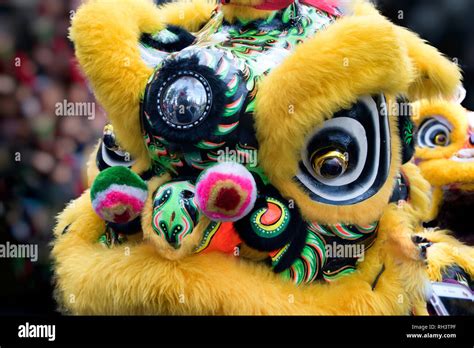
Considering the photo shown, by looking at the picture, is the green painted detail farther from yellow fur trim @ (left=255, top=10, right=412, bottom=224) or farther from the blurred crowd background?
the blurred crowd background

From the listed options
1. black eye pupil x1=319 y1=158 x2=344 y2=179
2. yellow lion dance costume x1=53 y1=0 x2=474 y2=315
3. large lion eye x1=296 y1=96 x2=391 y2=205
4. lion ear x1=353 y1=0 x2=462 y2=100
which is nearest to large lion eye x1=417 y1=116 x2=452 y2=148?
lion ear x1=353 y1=0 x2=462 y2=100

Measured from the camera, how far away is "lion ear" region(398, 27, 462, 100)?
159 centimetres

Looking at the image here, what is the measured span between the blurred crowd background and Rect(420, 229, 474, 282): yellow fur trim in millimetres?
780

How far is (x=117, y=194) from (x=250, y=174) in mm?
270

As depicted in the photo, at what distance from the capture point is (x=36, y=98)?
6.85 feet

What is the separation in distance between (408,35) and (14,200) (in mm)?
1282

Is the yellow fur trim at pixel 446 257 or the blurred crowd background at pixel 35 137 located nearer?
the yellow fur trim at pixel 446 257

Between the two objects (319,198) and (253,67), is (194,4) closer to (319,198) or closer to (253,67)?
(253,67)

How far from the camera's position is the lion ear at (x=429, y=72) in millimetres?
1593

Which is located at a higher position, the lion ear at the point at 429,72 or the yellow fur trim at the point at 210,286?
the lion ear at the point at 429,72

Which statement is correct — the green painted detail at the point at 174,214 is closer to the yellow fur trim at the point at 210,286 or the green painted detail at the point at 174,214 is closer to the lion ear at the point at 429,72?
the yellow fur trim at the point at 210,286

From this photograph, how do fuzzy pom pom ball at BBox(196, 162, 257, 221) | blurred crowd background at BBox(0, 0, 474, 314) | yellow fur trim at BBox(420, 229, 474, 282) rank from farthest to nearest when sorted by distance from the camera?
blurred crowd background at BBox(0, 0, 474, 314) < yellow fur trim at BBox(420, 229, 474, 282) < fuzzy pom pom ball at BBox(196, 162, 257, 221)

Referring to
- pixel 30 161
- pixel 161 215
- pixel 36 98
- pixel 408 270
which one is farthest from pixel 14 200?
pixel 408 270

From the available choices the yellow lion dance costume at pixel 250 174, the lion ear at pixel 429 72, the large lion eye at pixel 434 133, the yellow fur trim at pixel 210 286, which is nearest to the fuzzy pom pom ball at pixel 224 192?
the yellow lion dance costume at pixel 250 174
